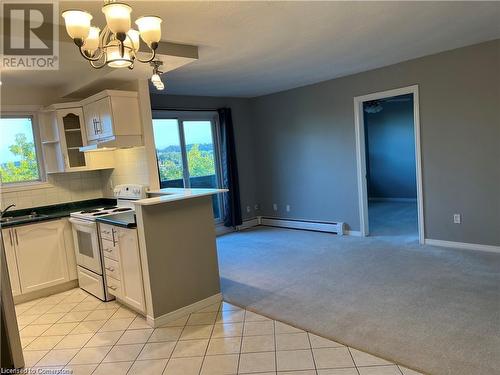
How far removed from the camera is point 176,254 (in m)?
3.16

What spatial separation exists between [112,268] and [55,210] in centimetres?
151

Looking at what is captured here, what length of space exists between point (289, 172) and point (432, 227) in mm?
2469

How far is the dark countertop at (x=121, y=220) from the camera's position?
121 inches

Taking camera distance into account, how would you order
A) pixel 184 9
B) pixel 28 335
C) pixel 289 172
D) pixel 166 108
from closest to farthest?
pixel 184 9 → pixel 28 335 → pixel 166 108 → pixel 289 172

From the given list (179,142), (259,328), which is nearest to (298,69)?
(179,142)

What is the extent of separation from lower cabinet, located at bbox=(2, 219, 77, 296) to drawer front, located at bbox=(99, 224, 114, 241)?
81cm

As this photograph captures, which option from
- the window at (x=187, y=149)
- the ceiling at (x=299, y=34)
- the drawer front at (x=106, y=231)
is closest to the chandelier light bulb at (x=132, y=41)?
the ceiling at (x=299, y=34)

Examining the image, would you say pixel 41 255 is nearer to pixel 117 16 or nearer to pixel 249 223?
pixel 117 16

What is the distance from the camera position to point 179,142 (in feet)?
19.5

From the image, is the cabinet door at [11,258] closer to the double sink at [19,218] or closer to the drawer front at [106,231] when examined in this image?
the double sink at [19,218]

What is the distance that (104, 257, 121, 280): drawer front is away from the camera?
11.0 ft

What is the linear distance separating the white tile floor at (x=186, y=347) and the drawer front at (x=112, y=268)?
0.33m

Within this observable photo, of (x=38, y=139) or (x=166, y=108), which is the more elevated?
(x=166, y=108)

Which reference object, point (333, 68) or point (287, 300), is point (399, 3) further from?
point (287, 300)
